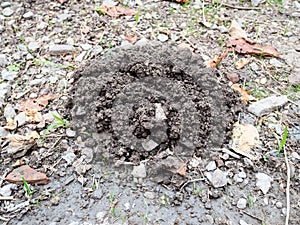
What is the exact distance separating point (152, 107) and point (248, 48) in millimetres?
801

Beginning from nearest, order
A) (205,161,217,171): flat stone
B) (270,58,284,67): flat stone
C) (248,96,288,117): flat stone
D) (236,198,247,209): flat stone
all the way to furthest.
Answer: (236,198,247,209): flat stone
(205,161,217,171): flat stone
(248,96,288,117): flat stone
(270,58,284,67): flat stone

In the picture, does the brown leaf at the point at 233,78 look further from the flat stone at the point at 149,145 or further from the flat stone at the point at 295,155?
the flat stone at the point at 149,145

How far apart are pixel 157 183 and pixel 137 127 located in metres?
0.28

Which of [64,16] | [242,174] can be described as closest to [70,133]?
[242,174]

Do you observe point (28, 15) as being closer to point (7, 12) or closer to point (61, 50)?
point (7, 12)

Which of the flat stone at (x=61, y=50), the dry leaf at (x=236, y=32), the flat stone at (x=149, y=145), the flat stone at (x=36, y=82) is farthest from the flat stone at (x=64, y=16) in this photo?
the flat stone at (x=149, y=145)

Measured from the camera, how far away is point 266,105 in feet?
6.36

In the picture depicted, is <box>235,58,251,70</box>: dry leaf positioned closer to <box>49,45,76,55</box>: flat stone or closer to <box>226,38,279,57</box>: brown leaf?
<box>226,38,279,57</box>: brown leaf

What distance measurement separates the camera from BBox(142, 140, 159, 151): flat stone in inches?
67.7

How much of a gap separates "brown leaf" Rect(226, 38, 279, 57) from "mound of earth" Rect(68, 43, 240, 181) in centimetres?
34

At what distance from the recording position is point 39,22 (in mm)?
→ 2443

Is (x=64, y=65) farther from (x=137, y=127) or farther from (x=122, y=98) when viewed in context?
(x=137, y=127)

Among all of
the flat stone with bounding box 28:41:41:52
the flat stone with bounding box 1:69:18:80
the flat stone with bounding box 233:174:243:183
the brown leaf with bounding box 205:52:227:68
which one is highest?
the brown leaf with bounding box 205:52:227:68

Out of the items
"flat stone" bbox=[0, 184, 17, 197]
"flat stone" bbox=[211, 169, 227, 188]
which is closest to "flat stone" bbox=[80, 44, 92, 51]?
"flat stone" bbox=[0, 184, 17, 197]
